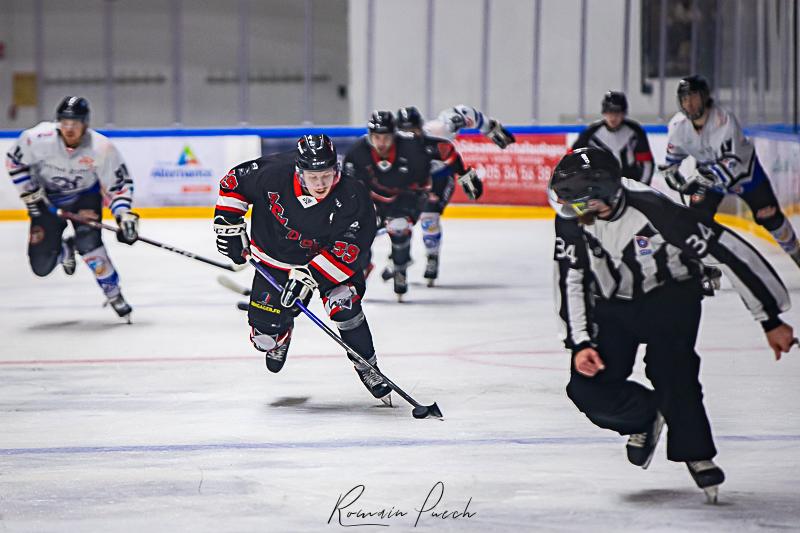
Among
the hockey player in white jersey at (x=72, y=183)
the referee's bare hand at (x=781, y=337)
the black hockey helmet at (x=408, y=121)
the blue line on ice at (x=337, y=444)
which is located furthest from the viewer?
the black hockey helmet at (x=408, y=121)

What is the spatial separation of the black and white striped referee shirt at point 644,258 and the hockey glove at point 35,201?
425 cm

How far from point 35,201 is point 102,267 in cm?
50

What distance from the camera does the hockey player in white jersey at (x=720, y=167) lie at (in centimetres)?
768

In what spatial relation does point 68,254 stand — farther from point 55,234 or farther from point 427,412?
point 427,412

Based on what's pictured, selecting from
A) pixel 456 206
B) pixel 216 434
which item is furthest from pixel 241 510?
pixel 456 206

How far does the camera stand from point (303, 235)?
5.23 meters

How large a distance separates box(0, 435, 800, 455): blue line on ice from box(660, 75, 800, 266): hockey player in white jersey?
3.26m

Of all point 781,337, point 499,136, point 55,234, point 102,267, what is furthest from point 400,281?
point 781,337

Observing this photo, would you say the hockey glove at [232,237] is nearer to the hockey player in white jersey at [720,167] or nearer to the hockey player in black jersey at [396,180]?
the hockey player in black jersey at [396,180]

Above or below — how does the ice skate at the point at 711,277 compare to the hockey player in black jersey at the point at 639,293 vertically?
below

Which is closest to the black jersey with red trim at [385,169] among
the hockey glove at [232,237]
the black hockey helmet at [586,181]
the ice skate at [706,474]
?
the hockey glove at [232,237]

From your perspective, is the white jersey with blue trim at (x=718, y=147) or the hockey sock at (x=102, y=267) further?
the white jersey with blue trim at (x=718, y=147)

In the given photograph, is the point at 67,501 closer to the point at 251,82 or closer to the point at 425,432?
the point at 425,432

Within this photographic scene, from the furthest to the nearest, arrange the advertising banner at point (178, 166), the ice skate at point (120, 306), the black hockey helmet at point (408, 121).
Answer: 1. the advertising banner at point (178, 166)
2. the black hockey helmet at point (408, 121)
3. the ice skate at point (120, 306)
